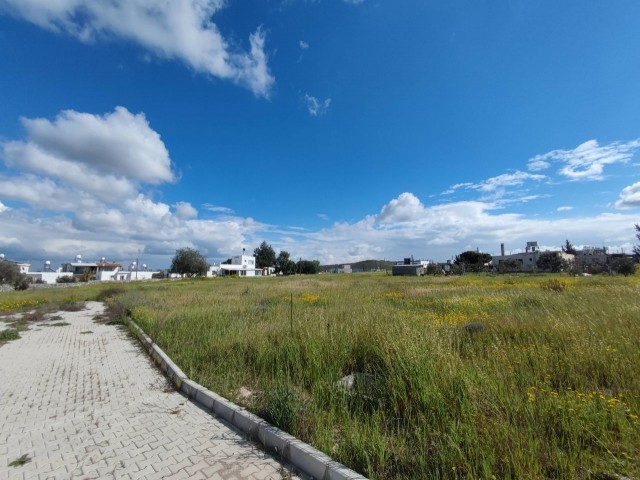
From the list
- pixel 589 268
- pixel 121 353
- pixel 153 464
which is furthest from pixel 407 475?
pixel 589 268

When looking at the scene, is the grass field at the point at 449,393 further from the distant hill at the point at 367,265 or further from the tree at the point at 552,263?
the distant hill at the point at 367,265

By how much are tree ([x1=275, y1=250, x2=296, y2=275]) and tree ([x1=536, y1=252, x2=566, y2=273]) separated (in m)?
67.0

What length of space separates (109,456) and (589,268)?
54.4 m

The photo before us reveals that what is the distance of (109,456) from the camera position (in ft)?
11.1

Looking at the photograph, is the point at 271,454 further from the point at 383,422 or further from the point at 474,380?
the point at 474,380

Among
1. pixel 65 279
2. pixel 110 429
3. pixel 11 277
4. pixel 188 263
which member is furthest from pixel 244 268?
pixel 110 429

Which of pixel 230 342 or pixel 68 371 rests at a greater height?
pixel 230 342

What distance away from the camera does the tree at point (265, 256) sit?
351 feet

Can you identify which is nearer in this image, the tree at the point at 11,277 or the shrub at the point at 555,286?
the shrub at the point at 555,286

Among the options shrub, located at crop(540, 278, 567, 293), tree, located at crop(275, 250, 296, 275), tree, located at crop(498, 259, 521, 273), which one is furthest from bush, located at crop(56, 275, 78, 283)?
tree, located at crop(498, 259, 521, 273)

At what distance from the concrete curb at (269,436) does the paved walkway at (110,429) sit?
0.40 feet

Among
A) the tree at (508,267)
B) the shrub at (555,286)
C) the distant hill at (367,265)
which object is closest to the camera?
the shrub at (555,286)

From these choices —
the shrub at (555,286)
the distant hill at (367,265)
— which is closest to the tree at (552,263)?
the shrub at (555,286)

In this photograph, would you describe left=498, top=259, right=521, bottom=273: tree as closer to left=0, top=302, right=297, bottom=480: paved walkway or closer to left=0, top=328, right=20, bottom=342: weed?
left=0, top=302, right=297, bottom=480: paved walkway
